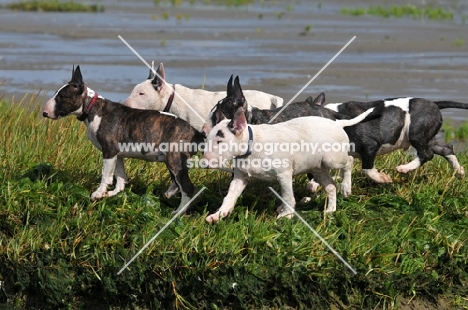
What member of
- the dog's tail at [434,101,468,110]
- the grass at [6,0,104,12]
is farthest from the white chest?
the grass at [6,0,104,12]

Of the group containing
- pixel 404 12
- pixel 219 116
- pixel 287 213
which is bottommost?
pixel 404 12

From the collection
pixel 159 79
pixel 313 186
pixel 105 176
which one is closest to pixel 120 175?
pixel 105 176

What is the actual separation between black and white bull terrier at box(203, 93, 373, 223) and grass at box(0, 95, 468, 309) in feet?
1.04

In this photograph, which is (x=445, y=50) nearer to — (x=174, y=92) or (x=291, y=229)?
(x=174, y=92)

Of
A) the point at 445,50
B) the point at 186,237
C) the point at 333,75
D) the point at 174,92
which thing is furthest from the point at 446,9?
the point at 186,237

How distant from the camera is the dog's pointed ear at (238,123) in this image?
875cm

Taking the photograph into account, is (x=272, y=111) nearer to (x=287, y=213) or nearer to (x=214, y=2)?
(x=287, y=213)

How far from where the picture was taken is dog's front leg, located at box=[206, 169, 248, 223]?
9.02 metres

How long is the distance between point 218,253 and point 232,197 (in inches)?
28.4

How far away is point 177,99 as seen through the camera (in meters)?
11.1

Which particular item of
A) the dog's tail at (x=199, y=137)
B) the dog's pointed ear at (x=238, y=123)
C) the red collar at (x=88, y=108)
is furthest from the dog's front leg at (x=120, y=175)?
the dog's pointed ear at (x=238, y=123)

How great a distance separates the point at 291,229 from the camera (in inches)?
353

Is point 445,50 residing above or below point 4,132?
below

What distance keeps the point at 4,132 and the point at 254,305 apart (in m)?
3.90
